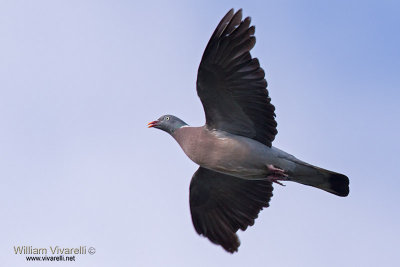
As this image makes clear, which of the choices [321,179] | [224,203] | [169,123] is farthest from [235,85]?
[224,203]

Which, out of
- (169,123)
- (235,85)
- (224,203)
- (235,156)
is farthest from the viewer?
(224,203)

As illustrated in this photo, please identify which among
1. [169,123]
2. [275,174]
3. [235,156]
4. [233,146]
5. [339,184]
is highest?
[169,123]

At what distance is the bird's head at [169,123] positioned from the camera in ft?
38.0

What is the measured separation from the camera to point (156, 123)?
11.9 meters

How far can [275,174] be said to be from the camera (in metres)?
10.6

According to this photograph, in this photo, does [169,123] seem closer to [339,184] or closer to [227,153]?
[227,153]

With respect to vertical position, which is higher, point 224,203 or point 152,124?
point 152,124

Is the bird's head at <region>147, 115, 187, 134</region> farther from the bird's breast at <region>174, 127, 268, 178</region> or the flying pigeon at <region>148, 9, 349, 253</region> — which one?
the bird's breast at <region>174, 127, 268, 178</region>

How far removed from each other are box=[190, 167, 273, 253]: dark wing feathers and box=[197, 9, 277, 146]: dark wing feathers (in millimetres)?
1222

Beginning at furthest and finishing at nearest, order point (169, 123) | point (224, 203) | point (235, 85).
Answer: point (224, 203) < point (169, 123) < point (235, 85)

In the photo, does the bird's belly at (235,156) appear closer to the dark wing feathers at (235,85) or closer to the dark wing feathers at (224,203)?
the dark wing feathers at (235,85)

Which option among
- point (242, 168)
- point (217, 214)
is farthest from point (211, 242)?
point (242, 168)

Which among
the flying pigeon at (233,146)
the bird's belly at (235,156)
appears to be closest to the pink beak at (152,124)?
the flying pigeon at (233,146)

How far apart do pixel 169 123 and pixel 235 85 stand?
1.87m
